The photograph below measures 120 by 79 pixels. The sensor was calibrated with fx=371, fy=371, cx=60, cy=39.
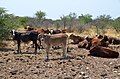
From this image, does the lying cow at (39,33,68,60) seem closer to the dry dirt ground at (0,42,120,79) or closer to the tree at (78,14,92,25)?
the dry dirt ground at (0,42,120,79)

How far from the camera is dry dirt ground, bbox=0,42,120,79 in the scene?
1446 centimetres

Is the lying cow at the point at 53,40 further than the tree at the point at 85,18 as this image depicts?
No

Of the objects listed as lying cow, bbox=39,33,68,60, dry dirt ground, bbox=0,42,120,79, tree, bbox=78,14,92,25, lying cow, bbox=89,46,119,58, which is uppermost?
tree, bbox=78,14,92,25

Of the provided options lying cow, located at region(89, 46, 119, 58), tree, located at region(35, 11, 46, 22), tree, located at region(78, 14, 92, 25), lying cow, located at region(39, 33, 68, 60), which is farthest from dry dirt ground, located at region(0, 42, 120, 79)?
tree, located at region(78, 14, 92, 25)

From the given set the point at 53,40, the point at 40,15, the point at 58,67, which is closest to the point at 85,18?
the point at 40,15

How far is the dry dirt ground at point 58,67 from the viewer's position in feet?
47.5

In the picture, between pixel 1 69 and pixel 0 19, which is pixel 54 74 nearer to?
pixel 1 69

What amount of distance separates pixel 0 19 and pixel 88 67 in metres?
11.7

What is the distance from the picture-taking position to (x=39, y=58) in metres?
18.7

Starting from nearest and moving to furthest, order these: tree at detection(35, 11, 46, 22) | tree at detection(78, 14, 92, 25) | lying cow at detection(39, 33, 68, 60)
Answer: lying cow at detection(39, 33, 68, 60) → tree at detection(35, 11, 46, 22) → tree at detection(78, 14, 92, 25)

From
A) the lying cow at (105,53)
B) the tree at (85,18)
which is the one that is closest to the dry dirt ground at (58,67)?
the lying cow at (105,53)

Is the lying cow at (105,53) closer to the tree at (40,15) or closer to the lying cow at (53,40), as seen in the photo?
the lying cow at (53,40)

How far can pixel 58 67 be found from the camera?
1609 cm

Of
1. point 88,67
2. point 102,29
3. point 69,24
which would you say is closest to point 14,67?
point 88,67
